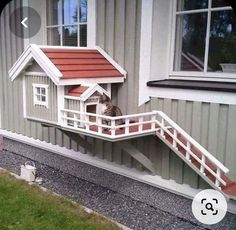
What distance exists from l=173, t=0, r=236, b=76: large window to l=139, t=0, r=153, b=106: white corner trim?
29 centimetres

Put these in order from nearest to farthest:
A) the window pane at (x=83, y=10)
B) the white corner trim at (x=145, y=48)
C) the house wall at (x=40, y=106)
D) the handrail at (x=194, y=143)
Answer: the handrail at (x=194, y=143)
the house wall at (x=40, y=106)
the white corner trim at (x=145, y=48)
the window pane at (x=83, y=10)

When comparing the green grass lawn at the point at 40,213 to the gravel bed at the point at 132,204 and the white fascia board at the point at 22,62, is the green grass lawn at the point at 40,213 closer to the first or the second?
the gravel bed at the point at 132,204

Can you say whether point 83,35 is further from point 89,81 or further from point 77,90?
point 77,90

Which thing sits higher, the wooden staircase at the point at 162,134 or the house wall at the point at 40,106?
the house wall at the point at 40,106

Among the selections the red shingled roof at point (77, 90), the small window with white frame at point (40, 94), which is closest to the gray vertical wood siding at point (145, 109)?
the small window with white frame at point (40, 94)

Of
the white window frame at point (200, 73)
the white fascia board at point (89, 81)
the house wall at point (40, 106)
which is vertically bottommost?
the house wall at point (40, 106)

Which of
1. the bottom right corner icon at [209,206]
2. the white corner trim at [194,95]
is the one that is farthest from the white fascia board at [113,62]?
the bottom right corner icon at [209,206]

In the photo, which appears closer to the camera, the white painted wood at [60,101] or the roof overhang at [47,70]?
the roof overhang at [47,70]

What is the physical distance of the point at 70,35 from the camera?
4.31 metres

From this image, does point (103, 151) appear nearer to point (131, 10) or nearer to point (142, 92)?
point (142, 92)

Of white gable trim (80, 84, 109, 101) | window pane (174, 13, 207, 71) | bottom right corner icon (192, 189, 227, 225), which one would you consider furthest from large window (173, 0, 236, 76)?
bottom right corner icon (192, 189, 227, 225)

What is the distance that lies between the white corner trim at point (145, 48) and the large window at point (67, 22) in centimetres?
105

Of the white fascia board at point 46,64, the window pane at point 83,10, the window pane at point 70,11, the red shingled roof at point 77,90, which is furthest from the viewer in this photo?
the window pane at point 70,11

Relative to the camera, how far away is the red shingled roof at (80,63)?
2.97 meters
